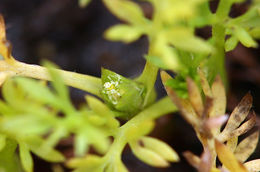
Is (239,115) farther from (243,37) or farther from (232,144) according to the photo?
(243,37)

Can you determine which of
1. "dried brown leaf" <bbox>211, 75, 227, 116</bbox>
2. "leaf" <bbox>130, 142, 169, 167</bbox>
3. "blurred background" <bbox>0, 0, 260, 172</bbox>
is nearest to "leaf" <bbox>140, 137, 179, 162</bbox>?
"leaf" <bbox>130, 142, 169, 167</bbox>

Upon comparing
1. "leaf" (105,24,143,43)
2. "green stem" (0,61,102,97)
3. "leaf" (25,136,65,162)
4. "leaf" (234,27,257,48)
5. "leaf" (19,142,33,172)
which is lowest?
"leaf" (19,142,33,172)

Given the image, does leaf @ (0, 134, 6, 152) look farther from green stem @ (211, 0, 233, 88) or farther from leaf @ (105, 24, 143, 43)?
green stem @ (211, 0, 233, 88)

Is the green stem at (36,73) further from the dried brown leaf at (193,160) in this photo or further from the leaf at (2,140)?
the dried brown leaf at (193,160)

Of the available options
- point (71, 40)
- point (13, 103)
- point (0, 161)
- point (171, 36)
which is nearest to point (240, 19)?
point (171, 36)

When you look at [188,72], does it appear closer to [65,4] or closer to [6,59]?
[6,59]

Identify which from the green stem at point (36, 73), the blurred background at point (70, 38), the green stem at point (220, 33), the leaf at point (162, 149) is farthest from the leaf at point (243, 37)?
the blurred background at point (70, 38)

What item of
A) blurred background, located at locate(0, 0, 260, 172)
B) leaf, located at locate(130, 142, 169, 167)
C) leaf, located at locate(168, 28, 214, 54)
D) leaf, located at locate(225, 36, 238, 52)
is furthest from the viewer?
blurred background, located at locate(0, 0, 260, 172)
